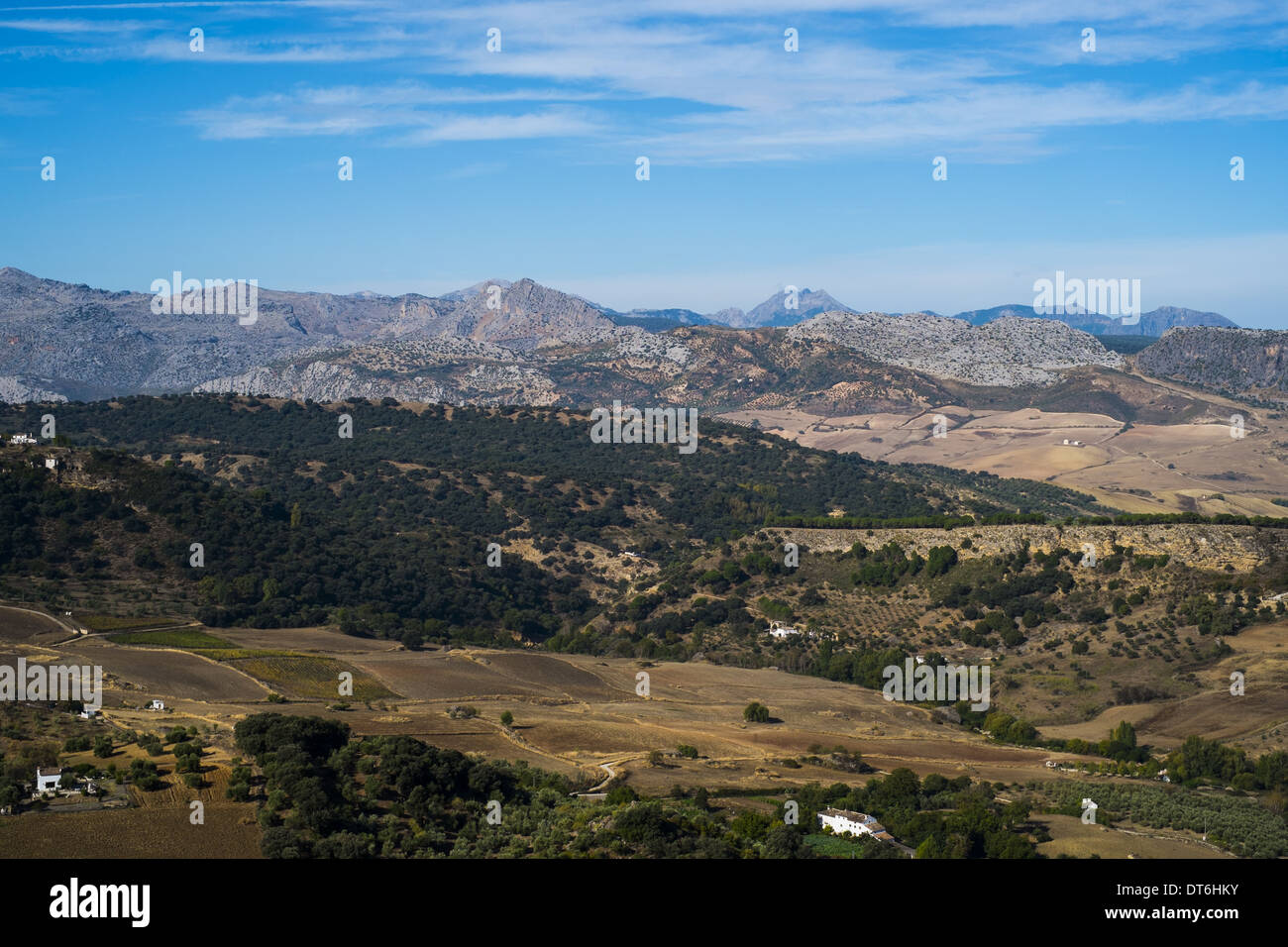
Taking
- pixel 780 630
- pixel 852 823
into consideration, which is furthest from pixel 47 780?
pixel 780 630

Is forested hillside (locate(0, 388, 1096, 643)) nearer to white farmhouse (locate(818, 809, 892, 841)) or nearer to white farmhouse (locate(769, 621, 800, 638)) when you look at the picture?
white farmhouse (locate(769, 621, 800, 638))

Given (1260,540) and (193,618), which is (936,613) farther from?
(193,618)

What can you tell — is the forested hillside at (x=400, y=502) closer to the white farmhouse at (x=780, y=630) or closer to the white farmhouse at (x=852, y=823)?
the white farmhouse at (x=780, y=630)

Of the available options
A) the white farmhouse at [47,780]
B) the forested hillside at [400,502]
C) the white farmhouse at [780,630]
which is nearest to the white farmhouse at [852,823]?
the white farmhouse at [47,780]

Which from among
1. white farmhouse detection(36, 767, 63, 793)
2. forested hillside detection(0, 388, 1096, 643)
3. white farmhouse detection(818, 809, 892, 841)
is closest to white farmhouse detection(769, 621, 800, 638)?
forested hillside detection(0, 388, 1096, 643)

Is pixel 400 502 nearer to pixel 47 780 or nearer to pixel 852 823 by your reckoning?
pixel 47 780

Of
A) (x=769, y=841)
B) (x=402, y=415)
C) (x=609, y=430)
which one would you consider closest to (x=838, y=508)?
(x=609, y=430)
